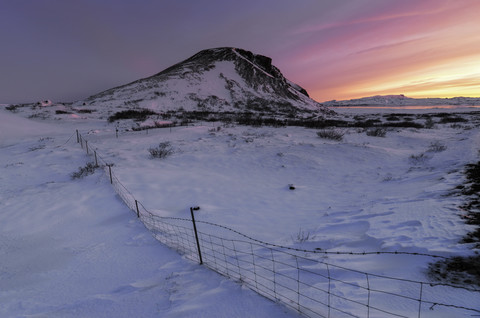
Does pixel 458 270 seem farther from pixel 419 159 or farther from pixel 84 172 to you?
pixel 84 172

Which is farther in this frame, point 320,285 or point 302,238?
point 302,238

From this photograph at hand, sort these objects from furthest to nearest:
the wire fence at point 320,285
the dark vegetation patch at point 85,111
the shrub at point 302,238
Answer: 1. the dark vegetation patch at point 85,111
2. the shrub at point 302,238
3. the wire fence at point 320,285

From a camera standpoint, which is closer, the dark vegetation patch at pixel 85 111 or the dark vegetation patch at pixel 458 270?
the dark vegetation patch at pixel 458 270

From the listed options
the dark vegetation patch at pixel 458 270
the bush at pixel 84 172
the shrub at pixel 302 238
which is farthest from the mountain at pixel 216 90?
the dark vegetation patch at pixel 458 270

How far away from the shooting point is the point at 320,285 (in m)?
3.19

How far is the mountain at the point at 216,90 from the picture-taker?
4897 cm

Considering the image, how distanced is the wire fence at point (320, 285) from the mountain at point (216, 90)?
A: 37.7 meters

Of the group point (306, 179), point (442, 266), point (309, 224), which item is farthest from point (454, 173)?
point (442, 266)

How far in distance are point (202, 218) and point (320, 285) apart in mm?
3738

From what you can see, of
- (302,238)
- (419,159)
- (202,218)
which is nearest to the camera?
(302,238)

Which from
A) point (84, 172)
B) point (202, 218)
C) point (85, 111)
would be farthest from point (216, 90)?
point (202, 218)

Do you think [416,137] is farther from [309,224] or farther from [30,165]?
[30,165]

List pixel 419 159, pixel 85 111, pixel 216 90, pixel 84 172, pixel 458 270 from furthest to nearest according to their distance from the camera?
1. pixel 216 90
2. pixel 85 111
3. pixel 419 159
4. pixel 84 172
5. pixel 458 270

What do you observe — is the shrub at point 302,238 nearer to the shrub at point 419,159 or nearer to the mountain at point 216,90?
the shrub at point 419,159
